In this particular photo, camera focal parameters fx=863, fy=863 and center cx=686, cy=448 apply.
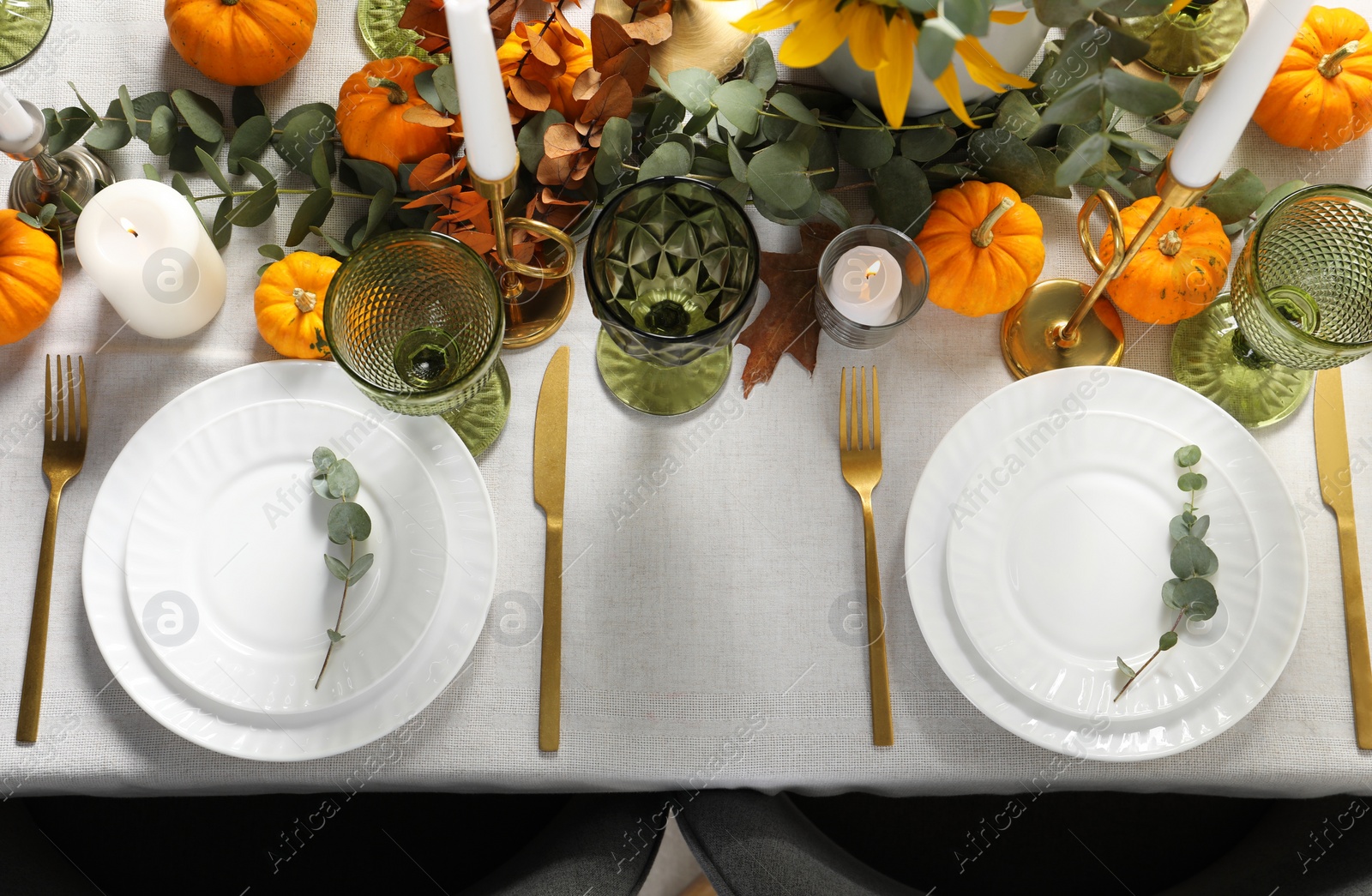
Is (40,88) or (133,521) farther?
(40,88)

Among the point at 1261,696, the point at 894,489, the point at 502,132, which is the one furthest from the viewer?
the point at 894,489

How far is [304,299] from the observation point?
2.57 feet

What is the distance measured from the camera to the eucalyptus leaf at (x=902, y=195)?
810 mm

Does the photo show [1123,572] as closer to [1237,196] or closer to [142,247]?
[1237,196]

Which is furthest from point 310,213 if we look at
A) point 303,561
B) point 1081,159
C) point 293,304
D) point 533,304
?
point 1081,159

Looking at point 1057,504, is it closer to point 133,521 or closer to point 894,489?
point 894,489

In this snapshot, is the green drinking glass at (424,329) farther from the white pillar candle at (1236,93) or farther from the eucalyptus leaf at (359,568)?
the white pillar candle at (1236,93)

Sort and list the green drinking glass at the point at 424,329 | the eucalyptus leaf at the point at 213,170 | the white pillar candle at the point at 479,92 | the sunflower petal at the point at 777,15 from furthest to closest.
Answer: the eucalyptus leaf at the point at 213,170, the green drinking glass at the point at 424,329, the sunflower petal at the point at 777,15, the white pillar candle at the point at 479,92

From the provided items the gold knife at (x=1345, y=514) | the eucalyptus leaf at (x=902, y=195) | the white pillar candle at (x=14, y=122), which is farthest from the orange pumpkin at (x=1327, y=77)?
the white pillar candle at (x=14, y=122)

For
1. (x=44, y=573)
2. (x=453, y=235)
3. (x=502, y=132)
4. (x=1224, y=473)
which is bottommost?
(x=44, y=573)

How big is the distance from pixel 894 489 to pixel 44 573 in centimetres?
80

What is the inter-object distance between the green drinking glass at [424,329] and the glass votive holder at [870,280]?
0.31 meters

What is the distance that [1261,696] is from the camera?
742 mm

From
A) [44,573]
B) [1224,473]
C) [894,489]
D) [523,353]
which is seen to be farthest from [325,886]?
[1224,473]
